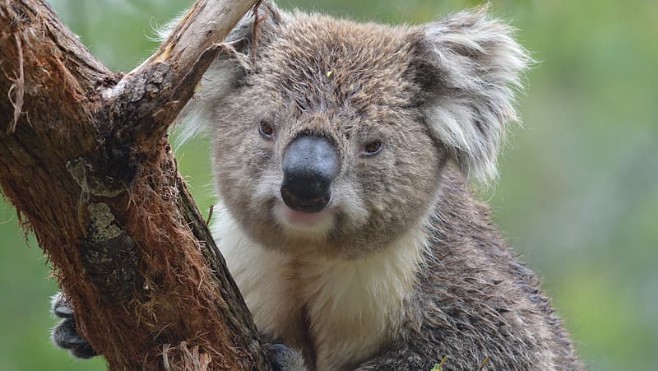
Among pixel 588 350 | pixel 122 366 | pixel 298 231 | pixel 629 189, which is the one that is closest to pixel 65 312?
pixel 122 366

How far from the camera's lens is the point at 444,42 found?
487 centimetres

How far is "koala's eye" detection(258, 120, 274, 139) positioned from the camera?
4547 mm

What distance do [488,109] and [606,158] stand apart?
1086cm

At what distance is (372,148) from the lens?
4.56m

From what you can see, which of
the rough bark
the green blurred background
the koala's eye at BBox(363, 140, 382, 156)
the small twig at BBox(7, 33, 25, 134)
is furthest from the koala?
the green blurred background

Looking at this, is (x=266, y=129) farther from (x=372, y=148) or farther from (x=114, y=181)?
(x=114, y=181)

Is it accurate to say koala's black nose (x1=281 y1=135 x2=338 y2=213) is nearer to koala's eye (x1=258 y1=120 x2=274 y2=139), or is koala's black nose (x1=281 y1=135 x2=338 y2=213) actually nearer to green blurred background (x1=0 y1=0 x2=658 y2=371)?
koala's eye (x1=258 y1=120 x2=274 y2=139)

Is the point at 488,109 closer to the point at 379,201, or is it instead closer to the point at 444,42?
the point at 444,42

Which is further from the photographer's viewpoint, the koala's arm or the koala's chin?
the koala's arm

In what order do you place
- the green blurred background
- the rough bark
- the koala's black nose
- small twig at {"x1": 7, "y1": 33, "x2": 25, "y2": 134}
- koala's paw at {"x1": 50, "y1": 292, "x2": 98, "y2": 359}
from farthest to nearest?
the green blurred background
koala's paw at {"x1": 50, "y1": 292, "x2": 98, "y2": 359}
the koala's black nose
the rough bark
small twig at {"x1": 7, "y1": 33, "x2": 25, "y2": 134}

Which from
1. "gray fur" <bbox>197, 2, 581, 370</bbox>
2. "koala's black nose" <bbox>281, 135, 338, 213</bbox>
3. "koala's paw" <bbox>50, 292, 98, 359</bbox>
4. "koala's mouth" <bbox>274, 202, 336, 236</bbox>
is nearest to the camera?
"koala's black nose" <bbox>281, 135, 338, 213</bbox>

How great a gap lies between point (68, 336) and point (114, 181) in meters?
1.58

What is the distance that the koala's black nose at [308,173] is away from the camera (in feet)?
13.5

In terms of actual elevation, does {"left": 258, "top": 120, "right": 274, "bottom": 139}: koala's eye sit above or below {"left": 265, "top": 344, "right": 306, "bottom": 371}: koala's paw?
above
